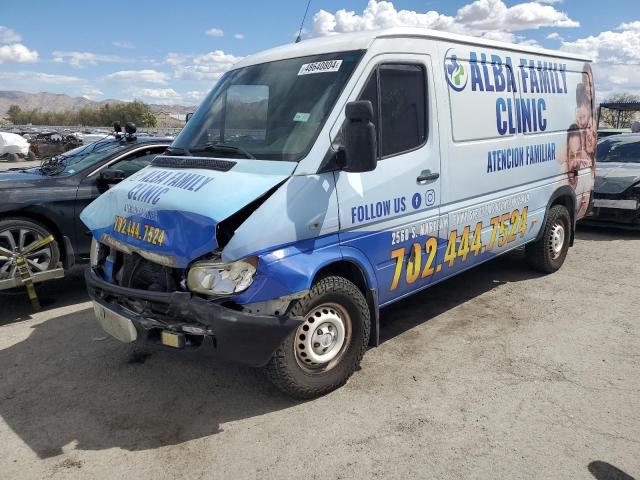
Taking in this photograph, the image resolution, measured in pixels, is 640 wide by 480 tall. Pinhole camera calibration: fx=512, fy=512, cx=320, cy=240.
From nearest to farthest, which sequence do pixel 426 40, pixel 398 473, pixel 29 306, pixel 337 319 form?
pixel 398 473, pixel 337 319, pixel 426 40, pixel 29 306

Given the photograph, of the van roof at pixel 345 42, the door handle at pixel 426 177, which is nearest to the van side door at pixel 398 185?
the door handle at pixel 426 177

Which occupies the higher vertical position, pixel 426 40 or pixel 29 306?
pixel 426 40

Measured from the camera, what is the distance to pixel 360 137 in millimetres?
3189

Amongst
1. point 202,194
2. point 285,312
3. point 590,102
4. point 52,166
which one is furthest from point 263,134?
point 590,102

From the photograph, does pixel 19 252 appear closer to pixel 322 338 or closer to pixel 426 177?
pixel 322 338

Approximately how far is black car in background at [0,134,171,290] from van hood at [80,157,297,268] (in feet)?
5.66

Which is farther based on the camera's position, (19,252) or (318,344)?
(19,252)

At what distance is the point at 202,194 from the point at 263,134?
2.54 ft

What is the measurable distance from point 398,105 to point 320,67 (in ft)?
2.14

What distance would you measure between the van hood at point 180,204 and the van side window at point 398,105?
838mm

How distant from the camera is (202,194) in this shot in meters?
3.19

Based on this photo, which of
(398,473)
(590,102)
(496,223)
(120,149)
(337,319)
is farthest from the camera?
(590,102)

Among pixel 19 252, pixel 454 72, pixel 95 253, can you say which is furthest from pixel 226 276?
pixel 19 252

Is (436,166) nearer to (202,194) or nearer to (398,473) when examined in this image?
(202,194)
